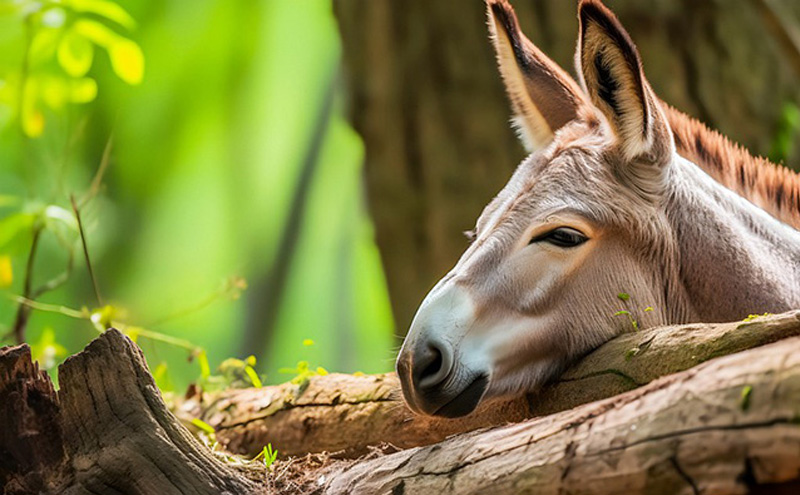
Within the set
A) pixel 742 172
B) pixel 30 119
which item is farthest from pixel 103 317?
pixel 742 172

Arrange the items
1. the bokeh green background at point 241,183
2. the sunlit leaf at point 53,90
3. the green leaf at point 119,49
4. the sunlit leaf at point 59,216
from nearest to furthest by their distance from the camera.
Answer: the green leaf at point 119,49, the sunlit leaf at point 59,216, the sunlit leaf at point 53,90, the bokeh green background at point 241,183

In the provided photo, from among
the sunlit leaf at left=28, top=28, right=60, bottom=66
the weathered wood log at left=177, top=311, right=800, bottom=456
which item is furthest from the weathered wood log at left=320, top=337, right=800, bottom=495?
the sunlit leaf at left=28, top=28, right=60, bottom=66

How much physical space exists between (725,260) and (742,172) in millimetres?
547

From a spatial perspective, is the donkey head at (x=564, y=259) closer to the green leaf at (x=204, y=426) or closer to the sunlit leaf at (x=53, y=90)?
the green leaf at (x=204, y=426)

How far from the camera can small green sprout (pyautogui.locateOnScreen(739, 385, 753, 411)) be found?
4.31 ft

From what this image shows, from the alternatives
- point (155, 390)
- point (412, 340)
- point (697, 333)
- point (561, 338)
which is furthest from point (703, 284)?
point (155, 390)

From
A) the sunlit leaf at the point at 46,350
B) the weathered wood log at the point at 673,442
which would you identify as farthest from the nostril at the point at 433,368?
the sunlit leaf at the point at 46,350

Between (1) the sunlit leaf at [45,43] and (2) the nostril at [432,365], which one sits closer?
(2) the nostril at [432,365]

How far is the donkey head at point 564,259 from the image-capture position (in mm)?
2205

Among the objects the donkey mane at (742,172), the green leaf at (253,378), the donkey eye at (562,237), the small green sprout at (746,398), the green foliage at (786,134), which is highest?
the green foliage at (786,134)

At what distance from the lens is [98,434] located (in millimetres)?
2027

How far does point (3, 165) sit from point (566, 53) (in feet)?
24.6

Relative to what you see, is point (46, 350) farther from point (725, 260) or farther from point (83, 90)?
point (725, 260)

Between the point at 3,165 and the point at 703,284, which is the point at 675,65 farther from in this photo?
the point at 3,165
